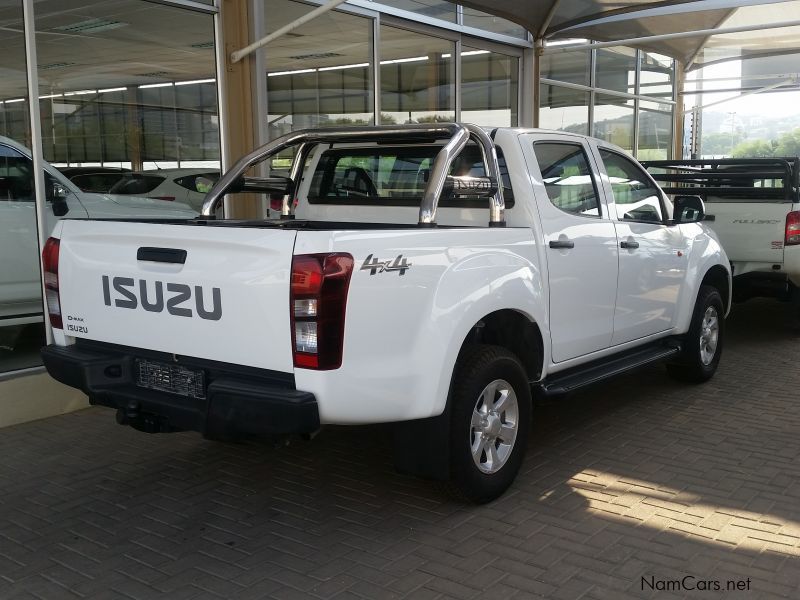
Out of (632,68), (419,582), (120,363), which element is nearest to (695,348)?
(419,582)

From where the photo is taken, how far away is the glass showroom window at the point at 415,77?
31.3ft

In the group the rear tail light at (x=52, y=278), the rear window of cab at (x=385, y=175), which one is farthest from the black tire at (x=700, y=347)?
the rear tail light at (x=52, y=278)

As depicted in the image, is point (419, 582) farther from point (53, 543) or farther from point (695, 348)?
point (695, 348)

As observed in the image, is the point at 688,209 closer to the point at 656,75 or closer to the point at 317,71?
the point at 317,71

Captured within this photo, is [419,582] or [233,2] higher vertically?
[233,2]

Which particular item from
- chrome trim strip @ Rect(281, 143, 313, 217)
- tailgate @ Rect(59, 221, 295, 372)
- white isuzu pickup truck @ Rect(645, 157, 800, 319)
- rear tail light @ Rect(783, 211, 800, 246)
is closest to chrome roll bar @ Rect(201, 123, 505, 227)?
chrome trim strip @ Rect(281, 143, 313, 217)

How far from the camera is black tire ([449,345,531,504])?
153 inches

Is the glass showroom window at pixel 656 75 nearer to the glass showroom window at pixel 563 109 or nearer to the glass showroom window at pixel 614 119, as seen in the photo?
the glass showroom window at pixel 614 119

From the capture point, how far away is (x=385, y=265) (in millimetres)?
3457

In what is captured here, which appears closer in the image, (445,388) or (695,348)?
(445,388)

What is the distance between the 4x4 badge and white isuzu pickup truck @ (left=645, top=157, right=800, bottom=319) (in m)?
5.25

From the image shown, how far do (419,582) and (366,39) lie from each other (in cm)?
693

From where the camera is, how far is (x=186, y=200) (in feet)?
24.7

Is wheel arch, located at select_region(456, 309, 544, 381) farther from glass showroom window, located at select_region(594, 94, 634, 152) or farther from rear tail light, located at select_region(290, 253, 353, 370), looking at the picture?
→ glass showroom window, located at select_region(594, 94, 634, 152)
